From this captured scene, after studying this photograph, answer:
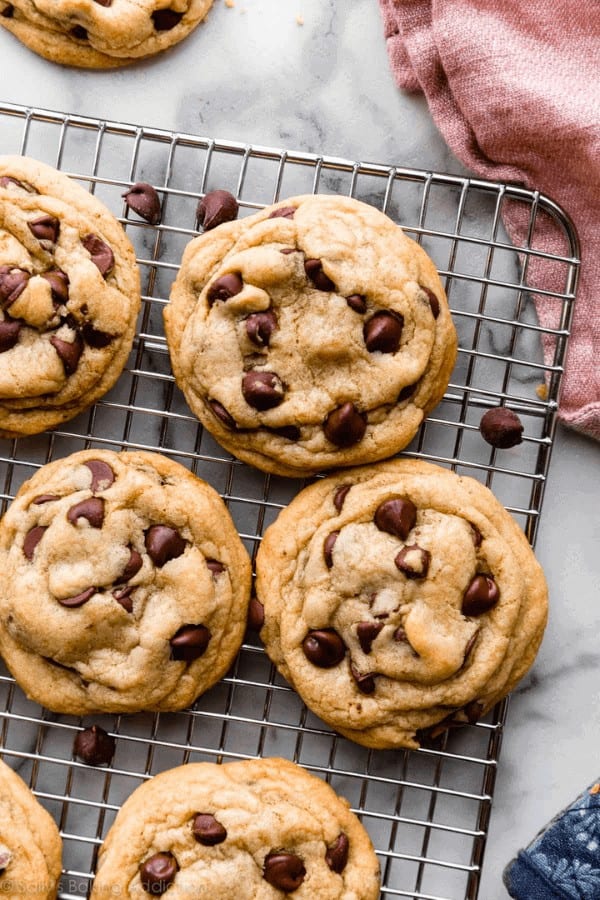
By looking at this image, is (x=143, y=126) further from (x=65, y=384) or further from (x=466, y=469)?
(x=466, y=469)

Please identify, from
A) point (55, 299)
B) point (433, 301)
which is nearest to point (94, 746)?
point (55, 299)

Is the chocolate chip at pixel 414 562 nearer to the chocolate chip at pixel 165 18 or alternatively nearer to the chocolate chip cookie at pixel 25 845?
the chocolate chip cookie at pixel 25 845

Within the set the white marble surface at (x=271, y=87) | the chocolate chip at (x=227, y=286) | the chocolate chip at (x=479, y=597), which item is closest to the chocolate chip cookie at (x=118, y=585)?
the chocolate chip at (x=227, y=286)

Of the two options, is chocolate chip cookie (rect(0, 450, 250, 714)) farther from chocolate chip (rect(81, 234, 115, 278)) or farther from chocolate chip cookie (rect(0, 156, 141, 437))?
chocolate chip (rect(81, 234, 115, 278))

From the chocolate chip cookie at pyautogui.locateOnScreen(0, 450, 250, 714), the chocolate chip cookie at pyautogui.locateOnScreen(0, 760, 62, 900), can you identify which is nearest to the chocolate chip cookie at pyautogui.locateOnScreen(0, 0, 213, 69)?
the chocolate chip cookie at pyautogui.locateOnScreen(0, 450, 250, 714)

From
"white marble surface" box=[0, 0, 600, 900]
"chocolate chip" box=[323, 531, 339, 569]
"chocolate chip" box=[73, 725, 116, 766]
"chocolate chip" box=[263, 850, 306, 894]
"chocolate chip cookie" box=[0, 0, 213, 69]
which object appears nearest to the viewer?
"chocolate chip" box=[263, 850, 306, 894]

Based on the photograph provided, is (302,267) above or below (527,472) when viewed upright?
above

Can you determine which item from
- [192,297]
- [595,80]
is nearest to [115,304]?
[192,297]
